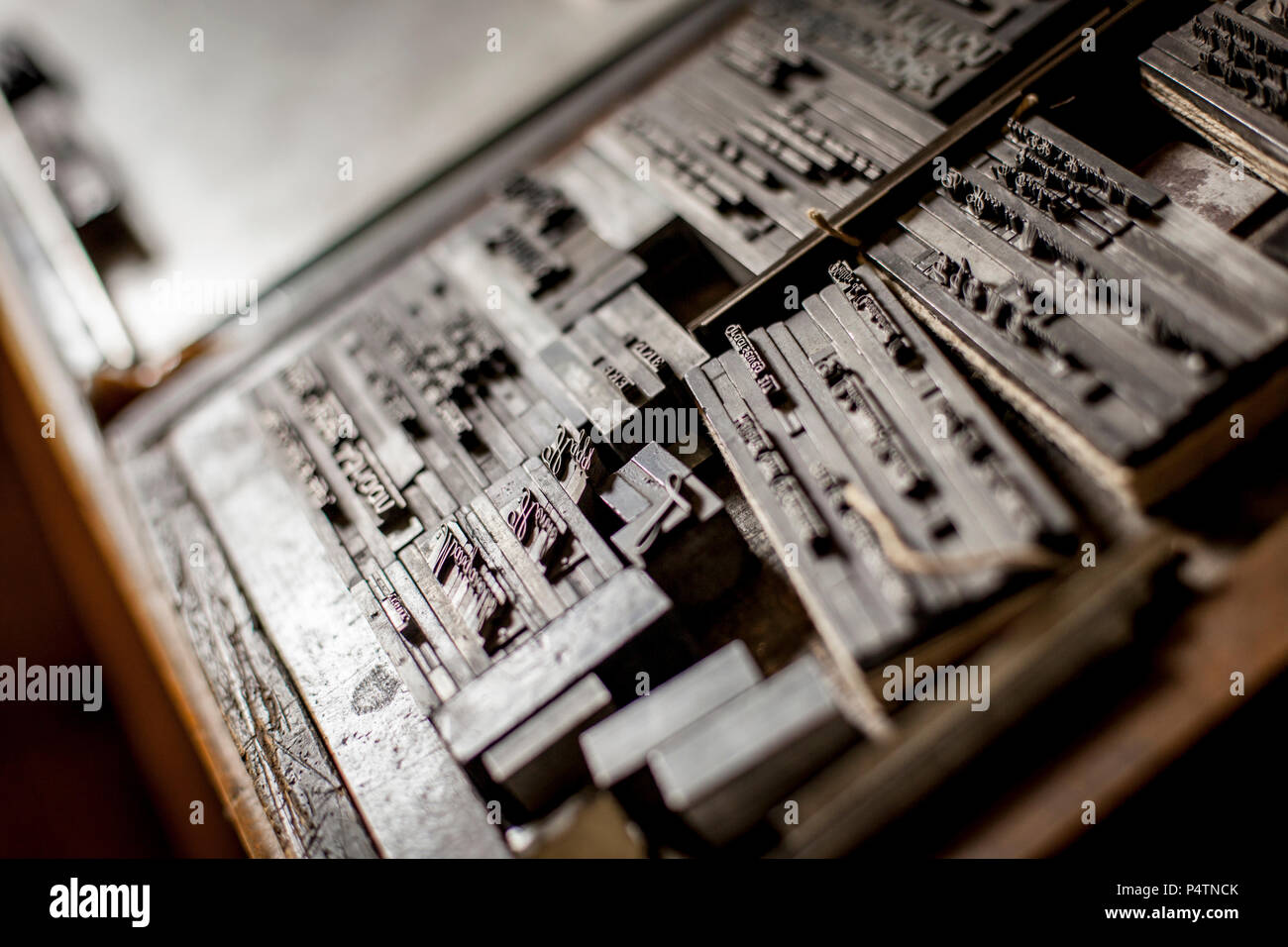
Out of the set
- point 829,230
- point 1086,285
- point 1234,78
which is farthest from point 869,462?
point 1234,78

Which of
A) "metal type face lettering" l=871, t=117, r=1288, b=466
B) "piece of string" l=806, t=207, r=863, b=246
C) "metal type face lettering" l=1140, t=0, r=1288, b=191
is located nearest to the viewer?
"metal type face lettering" l=871, t=117, r=1288, b=466

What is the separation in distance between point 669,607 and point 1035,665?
1.09 m

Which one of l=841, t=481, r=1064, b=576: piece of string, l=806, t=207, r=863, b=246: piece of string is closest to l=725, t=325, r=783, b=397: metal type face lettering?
l=806, t=207, r=863, b=246: piece of string

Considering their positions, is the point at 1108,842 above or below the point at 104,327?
below

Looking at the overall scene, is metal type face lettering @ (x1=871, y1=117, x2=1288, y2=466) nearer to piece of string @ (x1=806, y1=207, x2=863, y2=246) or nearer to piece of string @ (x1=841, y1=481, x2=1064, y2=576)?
piece of string @ (x1=806, y1=207, x2=863, y2=246)

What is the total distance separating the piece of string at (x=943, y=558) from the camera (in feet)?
8.20

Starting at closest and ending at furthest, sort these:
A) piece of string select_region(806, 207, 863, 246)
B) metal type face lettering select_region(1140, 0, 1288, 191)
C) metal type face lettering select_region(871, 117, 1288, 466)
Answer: metal type face lettering select_region(871, 117, 1288, 466) → metal type face lettering select_region(1140, 0, 1288, 191) → piece of string select_region(806, 207, 863, 246)

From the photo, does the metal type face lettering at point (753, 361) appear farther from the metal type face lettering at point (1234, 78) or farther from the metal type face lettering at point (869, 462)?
the metal type face lettering at point (1234, 78)

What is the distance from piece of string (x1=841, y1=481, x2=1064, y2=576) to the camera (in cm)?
250

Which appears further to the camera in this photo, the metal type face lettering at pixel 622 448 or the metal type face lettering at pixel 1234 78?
the metal type face lettering at pixel 1234 78

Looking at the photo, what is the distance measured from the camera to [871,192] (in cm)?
334

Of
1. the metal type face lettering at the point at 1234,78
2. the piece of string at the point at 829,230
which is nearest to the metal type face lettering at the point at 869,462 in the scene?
the piece of string at the point at 829,230

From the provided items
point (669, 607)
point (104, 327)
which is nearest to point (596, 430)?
point (669, 607)

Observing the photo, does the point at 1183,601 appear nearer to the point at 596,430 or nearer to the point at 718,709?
the point at 718,709
